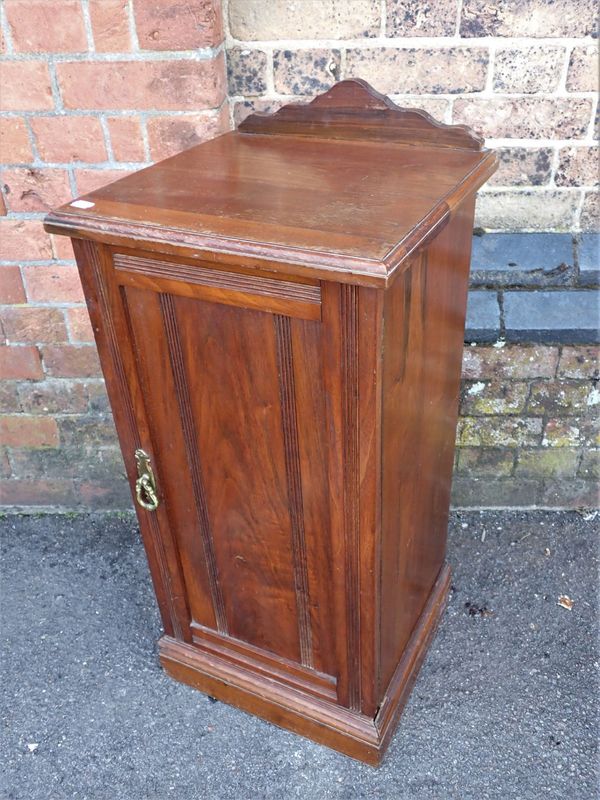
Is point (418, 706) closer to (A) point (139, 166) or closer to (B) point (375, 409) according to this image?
(B) point (375, 409)

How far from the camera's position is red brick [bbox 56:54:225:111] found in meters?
1.65

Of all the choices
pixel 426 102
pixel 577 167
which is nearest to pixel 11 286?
pixel 426 102

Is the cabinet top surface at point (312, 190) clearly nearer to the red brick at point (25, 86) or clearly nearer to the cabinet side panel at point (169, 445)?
the cabinet side panel at point (169, 445)

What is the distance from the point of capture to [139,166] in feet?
5.81

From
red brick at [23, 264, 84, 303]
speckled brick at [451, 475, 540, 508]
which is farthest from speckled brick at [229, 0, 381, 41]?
speckled brick at [451, 475, 540, 508]

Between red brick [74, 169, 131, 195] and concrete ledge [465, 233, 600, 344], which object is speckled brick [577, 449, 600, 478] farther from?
red brick [74, 169, 131, 195]

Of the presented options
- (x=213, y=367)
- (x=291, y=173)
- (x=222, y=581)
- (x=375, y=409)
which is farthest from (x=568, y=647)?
(x=291, y=173)

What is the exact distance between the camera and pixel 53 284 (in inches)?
76.9

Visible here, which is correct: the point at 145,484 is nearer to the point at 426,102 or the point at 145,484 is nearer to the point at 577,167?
the point at 426,102

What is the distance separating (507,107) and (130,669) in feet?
5.78

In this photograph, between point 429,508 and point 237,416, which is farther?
point 429,508

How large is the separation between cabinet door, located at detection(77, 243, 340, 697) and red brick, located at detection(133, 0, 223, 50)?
0.66 meters

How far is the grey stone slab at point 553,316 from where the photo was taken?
6.27ft

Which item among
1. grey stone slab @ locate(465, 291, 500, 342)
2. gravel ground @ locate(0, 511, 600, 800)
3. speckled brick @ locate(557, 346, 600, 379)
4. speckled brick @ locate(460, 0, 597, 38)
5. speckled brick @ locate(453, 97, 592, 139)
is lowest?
gravel ground @ locate(0, 511, 600, 800)
